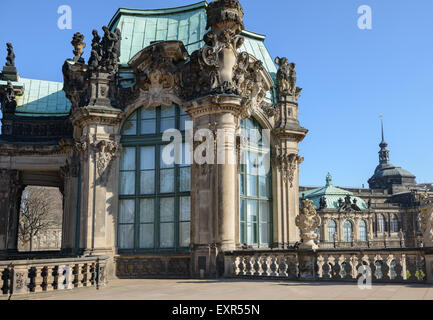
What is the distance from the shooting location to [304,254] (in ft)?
50.3

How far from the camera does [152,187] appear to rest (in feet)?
65.6

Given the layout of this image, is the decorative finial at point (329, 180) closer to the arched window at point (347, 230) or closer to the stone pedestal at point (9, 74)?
the arched window at point (347, 230)

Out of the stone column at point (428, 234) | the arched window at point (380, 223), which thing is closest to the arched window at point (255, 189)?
the stone column at point (428, 234)

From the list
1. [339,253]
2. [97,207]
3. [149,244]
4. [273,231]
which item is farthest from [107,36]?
[339,253]

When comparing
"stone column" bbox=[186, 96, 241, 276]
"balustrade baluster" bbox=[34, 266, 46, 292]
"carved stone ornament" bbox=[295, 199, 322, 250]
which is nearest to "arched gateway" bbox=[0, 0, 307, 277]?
"stone column" bbox=[186, 96, 241, 276]

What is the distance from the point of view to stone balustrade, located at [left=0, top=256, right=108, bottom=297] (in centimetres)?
1164

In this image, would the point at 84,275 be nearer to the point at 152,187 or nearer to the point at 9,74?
the point at 152,187

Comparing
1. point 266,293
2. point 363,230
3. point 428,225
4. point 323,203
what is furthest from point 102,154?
point 363,230

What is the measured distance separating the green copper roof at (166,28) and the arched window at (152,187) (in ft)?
10.4

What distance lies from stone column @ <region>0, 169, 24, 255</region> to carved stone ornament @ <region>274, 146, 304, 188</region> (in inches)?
510

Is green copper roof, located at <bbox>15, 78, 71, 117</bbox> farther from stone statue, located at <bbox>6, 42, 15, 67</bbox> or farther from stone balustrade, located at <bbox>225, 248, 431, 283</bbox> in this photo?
stone balustrade, located at <bbox>225, 248, 431, 283</bbox>

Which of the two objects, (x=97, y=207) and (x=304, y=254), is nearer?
(x=304, y=254)
